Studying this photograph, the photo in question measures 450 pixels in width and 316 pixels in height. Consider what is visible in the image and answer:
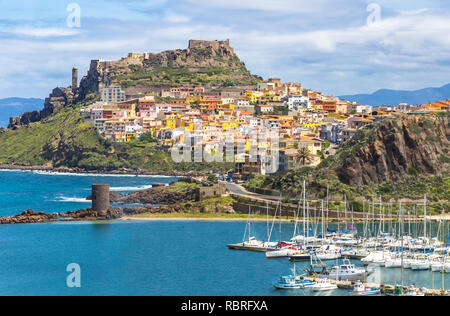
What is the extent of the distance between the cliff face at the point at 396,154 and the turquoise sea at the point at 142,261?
11766 millimetres

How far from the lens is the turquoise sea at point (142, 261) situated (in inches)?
1420

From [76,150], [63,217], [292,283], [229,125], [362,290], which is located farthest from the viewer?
[76,150]

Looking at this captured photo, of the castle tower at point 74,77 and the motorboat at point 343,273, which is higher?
the castle tower at point 74,77

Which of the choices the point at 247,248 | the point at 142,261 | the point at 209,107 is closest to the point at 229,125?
the point at 209,107

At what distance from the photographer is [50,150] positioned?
116 metres

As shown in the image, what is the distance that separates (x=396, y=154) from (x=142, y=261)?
29095mm

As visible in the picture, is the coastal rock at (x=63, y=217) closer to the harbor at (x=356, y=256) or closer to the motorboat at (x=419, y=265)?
the harbor at (x=356, y=256)

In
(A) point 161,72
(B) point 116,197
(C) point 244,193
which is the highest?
(A) point 161,72

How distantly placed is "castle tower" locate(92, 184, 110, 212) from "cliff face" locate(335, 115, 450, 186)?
718 inches

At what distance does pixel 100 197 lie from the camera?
2255 inches

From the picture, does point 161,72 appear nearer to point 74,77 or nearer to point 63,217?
point 74,77

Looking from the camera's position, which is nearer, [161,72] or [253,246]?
[253,246]

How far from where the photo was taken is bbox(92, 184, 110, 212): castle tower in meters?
57.3

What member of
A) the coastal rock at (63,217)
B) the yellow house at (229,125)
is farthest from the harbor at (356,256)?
the yellow house at (229,125)
